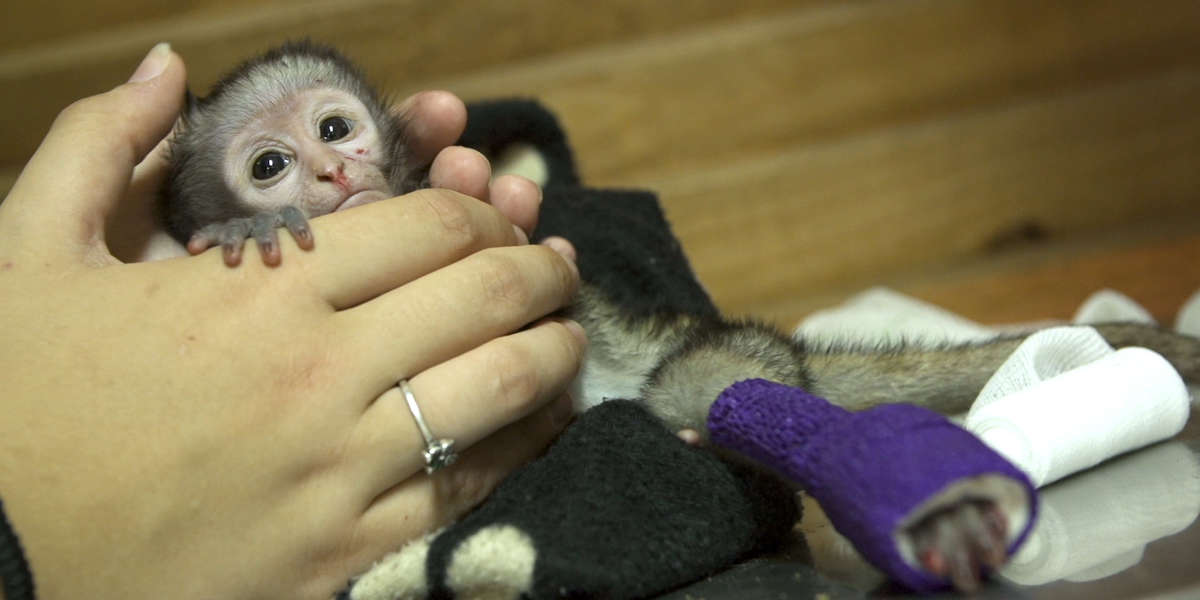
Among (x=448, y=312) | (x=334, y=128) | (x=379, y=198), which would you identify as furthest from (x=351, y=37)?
→ (x=448, y=312)

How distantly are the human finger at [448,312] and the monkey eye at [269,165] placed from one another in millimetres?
412

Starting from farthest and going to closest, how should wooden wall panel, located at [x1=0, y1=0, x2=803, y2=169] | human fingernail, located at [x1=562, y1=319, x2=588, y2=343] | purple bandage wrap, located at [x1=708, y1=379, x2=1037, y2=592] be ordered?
1. wooden wall panel, located at [x1=0, y1=0, x2=803, y2=169]
2. human fingernail, located at [x1=562, y1=319, x2=588, y2=343]
3. purple bandage wrap, located at [x1=708, y1=379, x2=1037, y2=592]

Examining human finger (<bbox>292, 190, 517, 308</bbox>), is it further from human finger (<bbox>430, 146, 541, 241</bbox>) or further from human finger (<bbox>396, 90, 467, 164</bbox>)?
human finger (<bbox>396, 90, 467, 164</bbox>)

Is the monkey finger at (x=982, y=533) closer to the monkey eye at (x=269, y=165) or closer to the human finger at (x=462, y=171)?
the human finger at (x=462, y=171)

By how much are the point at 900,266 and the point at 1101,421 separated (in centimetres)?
225

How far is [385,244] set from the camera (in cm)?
119

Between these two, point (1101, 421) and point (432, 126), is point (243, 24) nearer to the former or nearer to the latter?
point (432, 126)

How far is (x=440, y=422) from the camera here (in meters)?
1.12

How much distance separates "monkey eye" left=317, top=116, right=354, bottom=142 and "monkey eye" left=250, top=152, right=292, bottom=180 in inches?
2.9

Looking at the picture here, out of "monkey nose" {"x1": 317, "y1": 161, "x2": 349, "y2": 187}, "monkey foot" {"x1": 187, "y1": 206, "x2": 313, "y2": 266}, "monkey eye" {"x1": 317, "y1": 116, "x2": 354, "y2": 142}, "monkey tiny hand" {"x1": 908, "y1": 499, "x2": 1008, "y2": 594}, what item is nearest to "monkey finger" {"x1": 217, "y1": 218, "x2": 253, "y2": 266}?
"monkey foot" {"x1": 187, "y1": 206, "x2": 313, "y2": 266}

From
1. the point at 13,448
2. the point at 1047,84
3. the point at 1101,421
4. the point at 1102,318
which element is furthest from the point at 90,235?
the point at 1047,84

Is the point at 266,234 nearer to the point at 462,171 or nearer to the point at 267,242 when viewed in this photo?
the point at 267,242

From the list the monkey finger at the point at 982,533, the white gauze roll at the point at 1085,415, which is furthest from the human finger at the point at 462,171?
the monkey finger at the point at 982,533

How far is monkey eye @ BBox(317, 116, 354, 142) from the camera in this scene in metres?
1.57
